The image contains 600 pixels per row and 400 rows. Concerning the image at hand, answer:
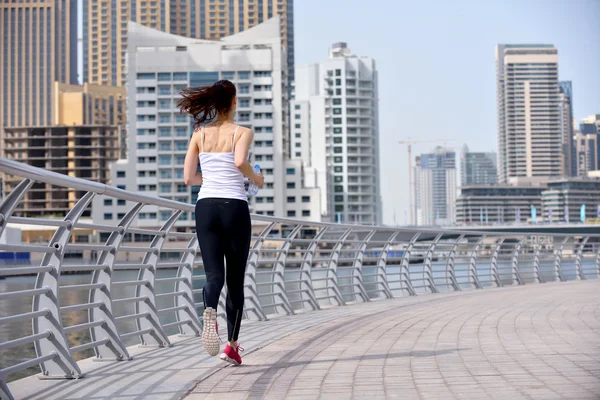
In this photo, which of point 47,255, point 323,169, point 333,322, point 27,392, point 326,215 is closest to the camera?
point 27,392

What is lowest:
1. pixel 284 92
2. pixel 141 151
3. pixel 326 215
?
pixel 326 215

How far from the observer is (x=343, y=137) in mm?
163000

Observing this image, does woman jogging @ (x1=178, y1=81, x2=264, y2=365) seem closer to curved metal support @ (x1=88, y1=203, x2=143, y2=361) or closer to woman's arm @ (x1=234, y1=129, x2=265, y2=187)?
woman's arm @ (x1=234, y1=129, x2=265, y2=187)

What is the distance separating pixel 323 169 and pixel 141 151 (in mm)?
47786

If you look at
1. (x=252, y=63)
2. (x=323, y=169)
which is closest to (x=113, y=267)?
(x=252, y=63)

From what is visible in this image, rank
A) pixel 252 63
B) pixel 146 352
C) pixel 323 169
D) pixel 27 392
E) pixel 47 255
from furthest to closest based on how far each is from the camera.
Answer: pixel 323 169 < pixel 252 63 < pixel 146 352 < pixel 47 255 < pixel 27 392

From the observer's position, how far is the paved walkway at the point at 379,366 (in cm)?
480

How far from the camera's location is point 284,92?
123m

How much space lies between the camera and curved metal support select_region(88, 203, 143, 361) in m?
6.32

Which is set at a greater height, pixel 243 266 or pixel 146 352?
pixel 243 266

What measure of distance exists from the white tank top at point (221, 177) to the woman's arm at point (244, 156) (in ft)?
0.15

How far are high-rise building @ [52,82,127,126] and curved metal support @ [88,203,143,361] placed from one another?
177 m

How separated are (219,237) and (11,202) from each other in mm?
1601

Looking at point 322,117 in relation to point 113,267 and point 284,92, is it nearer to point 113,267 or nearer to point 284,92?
point 284,92
